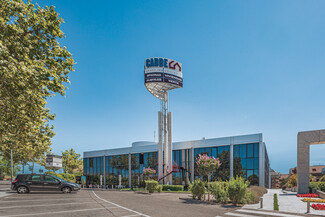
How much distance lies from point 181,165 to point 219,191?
86.5 feet

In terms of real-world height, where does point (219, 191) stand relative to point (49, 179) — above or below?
below

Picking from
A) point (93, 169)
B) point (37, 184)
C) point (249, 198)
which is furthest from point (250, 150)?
point (93, 169)

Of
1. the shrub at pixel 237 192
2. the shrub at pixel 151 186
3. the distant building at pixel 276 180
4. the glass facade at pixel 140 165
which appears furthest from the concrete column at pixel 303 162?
the distant building at pixel 276 180

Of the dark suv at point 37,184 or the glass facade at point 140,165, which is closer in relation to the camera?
the dark suv at point 37,184

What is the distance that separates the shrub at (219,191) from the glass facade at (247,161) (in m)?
19.0

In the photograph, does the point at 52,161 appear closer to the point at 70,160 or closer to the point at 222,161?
the point at 70,160

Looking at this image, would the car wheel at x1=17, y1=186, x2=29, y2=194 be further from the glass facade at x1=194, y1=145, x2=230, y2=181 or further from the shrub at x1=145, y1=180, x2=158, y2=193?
the glass facade at x1=194, y1=145, x2=230, y2=181

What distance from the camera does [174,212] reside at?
494 inches

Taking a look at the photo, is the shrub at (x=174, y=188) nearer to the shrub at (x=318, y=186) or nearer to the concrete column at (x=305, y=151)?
the concrete column at (x=305, y=151)

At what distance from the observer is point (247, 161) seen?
34750 millimetres

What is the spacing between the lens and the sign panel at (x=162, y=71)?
37344mm

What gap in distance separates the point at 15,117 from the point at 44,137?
6.02 metres

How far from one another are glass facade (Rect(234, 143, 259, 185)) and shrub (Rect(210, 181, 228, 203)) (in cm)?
1903

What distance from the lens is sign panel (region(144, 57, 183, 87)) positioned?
123ft
